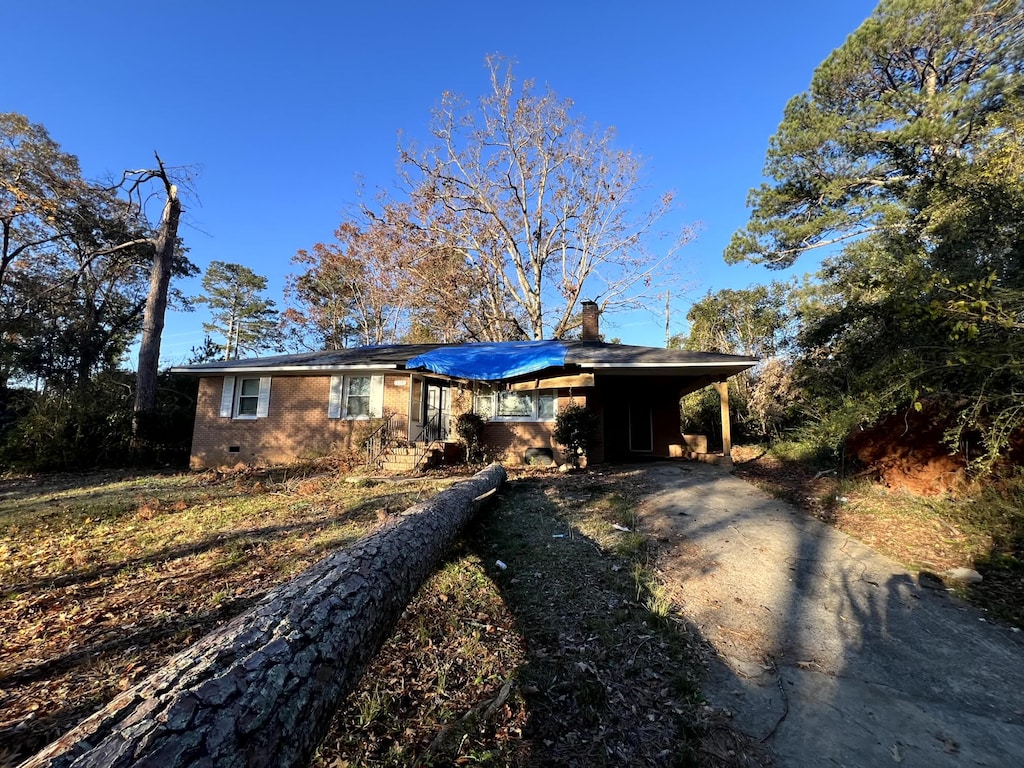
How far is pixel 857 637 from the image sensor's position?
3.28 meters

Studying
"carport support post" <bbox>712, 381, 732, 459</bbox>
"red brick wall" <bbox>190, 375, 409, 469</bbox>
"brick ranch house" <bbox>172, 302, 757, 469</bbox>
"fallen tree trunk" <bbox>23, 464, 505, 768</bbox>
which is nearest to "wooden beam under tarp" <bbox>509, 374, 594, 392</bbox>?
"brick ranch house" <bbox>172, 302, 757, 469</bbox>

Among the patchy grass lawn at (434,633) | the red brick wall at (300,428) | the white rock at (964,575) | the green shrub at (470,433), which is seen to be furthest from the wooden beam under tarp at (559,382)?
the white rock at (964,575)

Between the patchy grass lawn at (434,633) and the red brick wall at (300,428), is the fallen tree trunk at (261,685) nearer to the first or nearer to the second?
the patchy grass lawn at (434,633)

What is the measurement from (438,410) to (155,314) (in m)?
9.22

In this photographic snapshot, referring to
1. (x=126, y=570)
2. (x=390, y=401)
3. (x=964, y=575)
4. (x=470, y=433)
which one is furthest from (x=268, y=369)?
(x=964, y=575)

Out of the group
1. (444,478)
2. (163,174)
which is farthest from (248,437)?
(163,174)

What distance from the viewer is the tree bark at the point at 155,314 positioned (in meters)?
13.4

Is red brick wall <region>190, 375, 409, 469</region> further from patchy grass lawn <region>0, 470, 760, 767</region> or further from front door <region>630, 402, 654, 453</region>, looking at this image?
front door <region>630, 402, 654, 453</region>

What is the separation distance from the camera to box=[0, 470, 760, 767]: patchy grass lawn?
2260 mm

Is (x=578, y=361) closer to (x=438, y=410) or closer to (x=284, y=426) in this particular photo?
(x=438, y=410)

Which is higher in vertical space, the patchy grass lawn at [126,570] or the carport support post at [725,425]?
the carport support post at [725,425]

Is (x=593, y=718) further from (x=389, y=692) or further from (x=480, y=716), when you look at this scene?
(x=389, y=692)

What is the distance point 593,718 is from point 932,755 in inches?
63.7

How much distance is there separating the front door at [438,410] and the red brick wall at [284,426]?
944 mm
